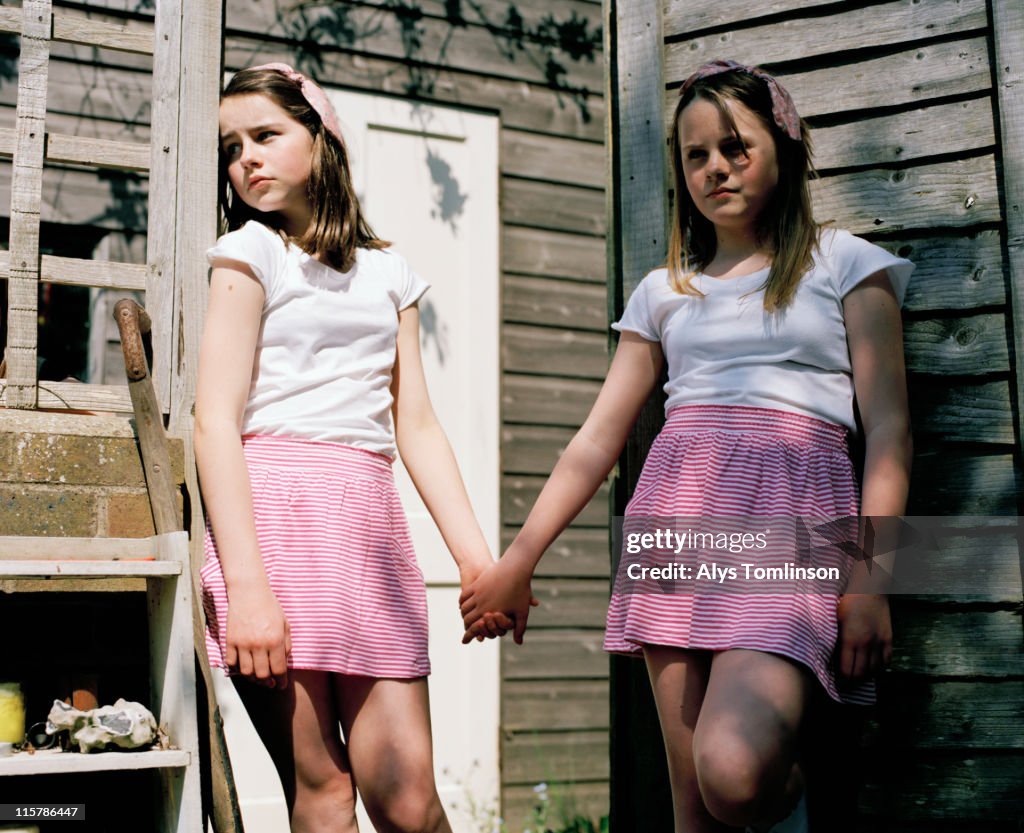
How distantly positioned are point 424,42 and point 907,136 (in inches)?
109

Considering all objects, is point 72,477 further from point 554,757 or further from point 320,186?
point 554,757

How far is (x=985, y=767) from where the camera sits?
7.75 feet

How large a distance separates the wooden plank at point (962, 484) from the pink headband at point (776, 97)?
77 centimetres

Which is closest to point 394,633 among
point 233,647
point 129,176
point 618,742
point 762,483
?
point 233,647

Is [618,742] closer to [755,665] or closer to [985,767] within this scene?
[985,767]

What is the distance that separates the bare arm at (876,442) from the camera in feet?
6.20

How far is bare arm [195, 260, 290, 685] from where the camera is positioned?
1899 millimetres

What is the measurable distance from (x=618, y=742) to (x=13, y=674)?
1340 millimetres

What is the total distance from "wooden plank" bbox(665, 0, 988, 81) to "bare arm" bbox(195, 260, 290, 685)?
1.30 m

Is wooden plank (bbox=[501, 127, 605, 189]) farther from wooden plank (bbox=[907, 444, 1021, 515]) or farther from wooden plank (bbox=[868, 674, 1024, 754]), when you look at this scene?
wooden plank (bbox=[868, 674, 1024, 754])

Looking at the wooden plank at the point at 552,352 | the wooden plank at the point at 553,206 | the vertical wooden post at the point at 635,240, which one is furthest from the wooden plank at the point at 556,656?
the vertical wooden post at the point at 635,240

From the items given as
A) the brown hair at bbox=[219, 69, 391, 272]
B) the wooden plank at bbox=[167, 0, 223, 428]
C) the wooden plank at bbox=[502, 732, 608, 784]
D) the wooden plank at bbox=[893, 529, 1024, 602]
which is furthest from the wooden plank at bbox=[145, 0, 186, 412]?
the wooden plank at bbox=[502, 732, 608, 784]

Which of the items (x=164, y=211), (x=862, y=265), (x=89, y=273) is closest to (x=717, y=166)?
(x=862, y=265)

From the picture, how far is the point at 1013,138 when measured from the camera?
247cm
